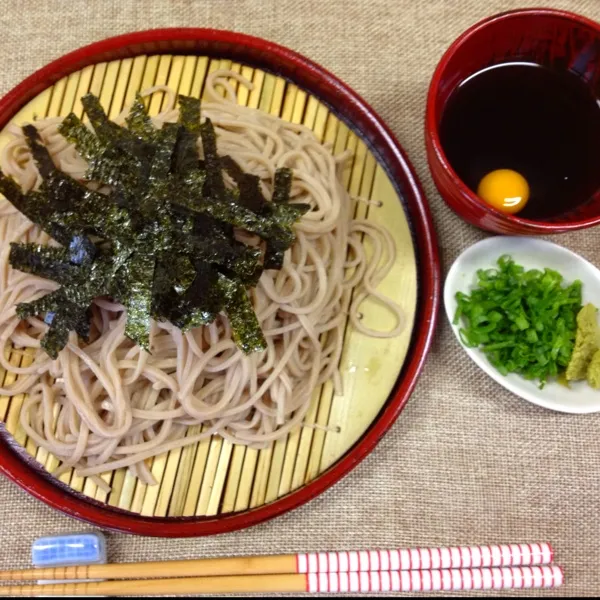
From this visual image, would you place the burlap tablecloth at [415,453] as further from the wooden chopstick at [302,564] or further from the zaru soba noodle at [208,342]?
the zaru soba noodle at [208,342]

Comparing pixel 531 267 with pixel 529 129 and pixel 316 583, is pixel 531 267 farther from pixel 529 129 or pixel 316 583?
pixel 316 583

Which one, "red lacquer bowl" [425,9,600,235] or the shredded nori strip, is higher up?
"red lacquer bowl" [425,9,600,235]

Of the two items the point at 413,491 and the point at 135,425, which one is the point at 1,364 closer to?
the point at 135,425

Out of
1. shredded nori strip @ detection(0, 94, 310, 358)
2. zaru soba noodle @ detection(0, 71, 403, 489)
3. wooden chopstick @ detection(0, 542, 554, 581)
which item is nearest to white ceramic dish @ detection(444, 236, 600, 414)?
zaru soba noodle @ detection(0, 71, 403, 489)

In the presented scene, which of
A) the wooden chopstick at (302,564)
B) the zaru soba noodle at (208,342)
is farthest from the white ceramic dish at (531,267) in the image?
the wooden chopstick at (302,564)

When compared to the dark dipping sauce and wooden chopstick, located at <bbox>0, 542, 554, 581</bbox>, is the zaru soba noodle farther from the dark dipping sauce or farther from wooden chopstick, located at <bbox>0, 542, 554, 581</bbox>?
the dark dipping sauce

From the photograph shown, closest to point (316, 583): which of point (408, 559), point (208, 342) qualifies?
point (408, 559)

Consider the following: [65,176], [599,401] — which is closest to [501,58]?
[599,401]
